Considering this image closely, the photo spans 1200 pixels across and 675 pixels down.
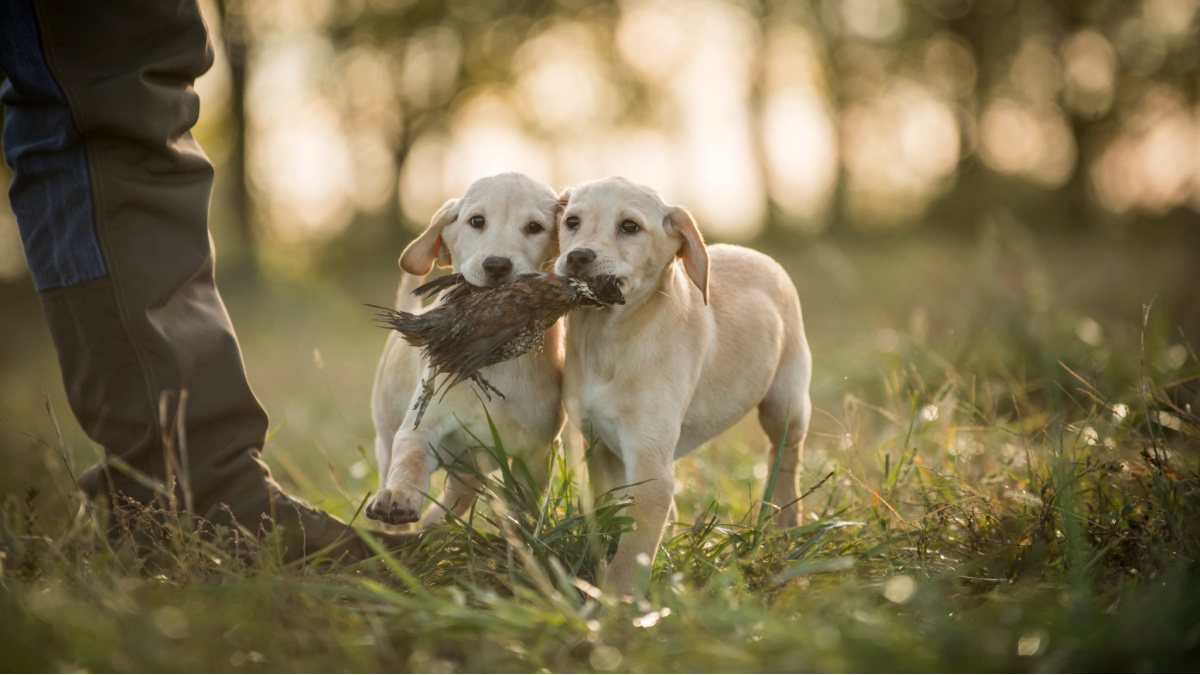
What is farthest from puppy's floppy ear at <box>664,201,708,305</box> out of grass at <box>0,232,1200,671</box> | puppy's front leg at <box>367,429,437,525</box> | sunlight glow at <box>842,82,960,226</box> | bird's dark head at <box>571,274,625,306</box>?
sunlight glow at <box>842,82,960,226</box>

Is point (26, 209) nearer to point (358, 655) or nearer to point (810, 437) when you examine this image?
point (358, 655)

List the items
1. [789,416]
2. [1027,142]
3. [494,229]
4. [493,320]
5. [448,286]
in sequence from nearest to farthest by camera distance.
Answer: [493,320], [448,286], [494,229], [789,416], [1027,142]

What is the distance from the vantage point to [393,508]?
268 cm

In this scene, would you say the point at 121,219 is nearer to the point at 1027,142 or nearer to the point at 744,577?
the point at 744,577

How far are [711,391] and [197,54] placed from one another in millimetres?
2438

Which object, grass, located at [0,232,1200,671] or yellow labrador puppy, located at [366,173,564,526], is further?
yellow labrador puppy, located at [366,173,564,526]

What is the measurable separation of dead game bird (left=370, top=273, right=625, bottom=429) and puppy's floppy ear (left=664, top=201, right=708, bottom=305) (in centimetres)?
42

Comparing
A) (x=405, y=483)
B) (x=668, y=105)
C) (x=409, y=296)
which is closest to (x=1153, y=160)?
→ (x=668, y=105)

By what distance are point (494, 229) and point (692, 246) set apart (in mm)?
819

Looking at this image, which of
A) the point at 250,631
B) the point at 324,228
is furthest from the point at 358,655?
the point at 324,228

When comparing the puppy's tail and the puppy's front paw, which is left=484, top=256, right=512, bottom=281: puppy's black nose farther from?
the puppy's tail

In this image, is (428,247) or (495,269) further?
(428,247)

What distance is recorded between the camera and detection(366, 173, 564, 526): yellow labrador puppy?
124 inches

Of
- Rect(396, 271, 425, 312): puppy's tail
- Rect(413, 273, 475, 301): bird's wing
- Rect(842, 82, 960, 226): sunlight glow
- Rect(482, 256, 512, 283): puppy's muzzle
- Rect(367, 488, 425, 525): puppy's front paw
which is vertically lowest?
Rect(842, 82, 960, 226): sunlight glow
